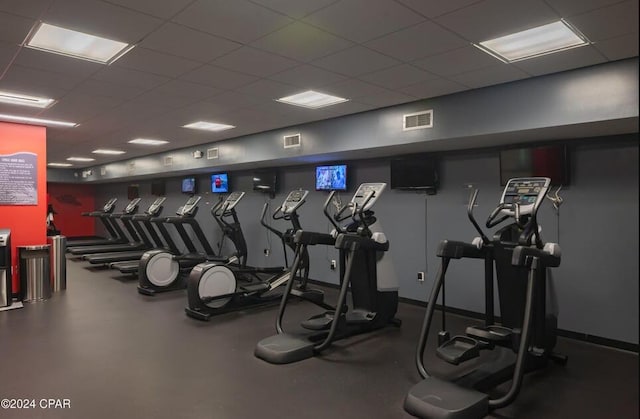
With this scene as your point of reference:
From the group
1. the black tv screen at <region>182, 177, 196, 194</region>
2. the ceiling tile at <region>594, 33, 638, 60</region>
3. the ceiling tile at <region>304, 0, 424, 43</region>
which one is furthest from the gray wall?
the black tv screen at <region>182, 177, 196, 194</region>

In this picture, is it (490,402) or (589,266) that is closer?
(490,402)

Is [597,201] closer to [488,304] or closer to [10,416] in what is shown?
[488,304]

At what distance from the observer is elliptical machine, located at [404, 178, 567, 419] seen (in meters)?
2.73

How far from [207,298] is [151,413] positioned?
2.38 m

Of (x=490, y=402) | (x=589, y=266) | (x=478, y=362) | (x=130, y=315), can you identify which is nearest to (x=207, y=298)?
(x=130, y=315)

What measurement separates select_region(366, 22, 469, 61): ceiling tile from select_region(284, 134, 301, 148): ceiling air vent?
305 cm

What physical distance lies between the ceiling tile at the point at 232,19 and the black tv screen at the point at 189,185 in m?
7.16

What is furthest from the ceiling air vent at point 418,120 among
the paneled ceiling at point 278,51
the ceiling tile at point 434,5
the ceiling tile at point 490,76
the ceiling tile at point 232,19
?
the ceiling tile at point 232,19

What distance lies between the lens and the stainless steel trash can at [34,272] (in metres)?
5.77

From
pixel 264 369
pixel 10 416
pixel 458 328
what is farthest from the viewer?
pixel 458 328

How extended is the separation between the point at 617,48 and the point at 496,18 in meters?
1.15

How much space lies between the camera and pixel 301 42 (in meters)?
3.15

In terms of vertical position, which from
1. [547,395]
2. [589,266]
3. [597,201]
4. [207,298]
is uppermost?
[597,201]

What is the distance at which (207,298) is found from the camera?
5168 millimetres
